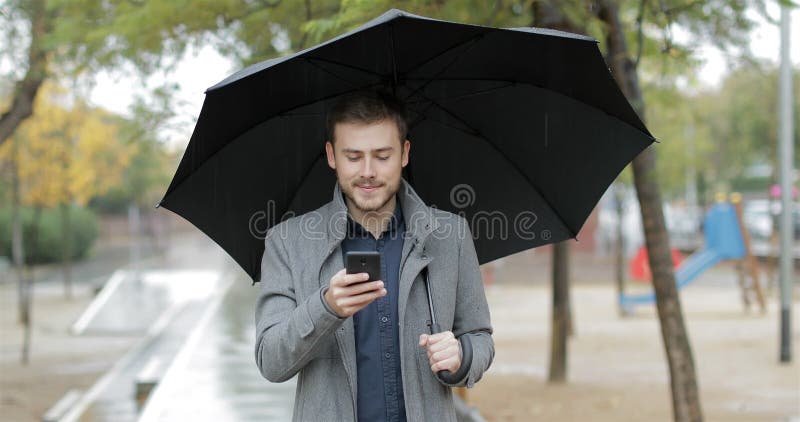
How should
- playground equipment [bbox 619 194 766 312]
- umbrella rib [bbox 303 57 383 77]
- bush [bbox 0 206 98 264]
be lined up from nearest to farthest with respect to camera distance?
umbrella rib [bbox 303 57 383 77], playground equipment [bbox 619 194 766 312], bush [bbox 0 206 98 264]

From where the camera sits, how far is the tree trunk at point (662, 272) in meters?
6.41

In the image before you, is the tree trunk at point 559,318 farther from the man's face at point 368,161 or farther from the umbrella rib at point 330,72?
the man's face at point 368,161

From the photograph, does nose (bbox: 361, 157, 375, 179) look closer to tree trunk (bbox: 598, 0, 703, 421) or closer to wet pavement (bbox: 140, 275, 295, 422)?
tree trunk (bbox: 598, 0, 703, 421)

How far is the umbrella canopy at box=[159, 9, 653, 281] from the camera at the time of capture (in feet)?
9.21

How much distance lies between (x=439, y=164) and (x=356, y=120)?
2.85 ft

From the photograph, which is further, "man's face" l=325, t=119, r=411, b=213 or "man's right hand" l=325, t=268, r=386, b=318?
"man's face" l=325, t=119, r=411, b=213

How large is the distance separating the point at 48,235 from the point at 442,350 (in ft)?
125

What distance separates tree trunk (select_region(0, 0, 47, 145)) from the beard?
7.83 meters

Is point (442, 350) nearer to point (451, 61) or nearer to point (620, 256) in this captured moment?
point (451, 61)

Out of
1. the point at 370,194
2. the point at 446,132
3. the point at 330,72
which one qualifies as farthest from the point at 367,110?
the point at 446,132

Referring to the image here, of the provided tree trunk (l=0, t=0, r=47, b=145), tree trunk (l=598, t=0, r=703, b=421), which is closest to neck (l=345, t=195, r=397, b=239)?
tree trunk (l=598, t=0, r=703, b=421)

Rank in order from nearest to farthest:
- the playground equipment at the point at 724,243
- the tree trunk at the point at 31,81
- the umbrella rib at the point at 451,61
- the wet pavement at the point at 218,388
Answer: the umbrella rib at the point at 451,61 < the wet pavement at the point at 218,388 < the tree trunk at the point at 31,81 < the playground equipment at the point at 724,243

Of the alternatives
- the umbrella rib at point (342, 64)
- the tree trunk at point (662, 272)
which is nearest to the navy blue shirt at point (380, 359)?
the umbrella rib at point (342, 64)

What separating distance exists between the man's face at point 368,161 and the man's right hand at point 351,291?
390 mm
